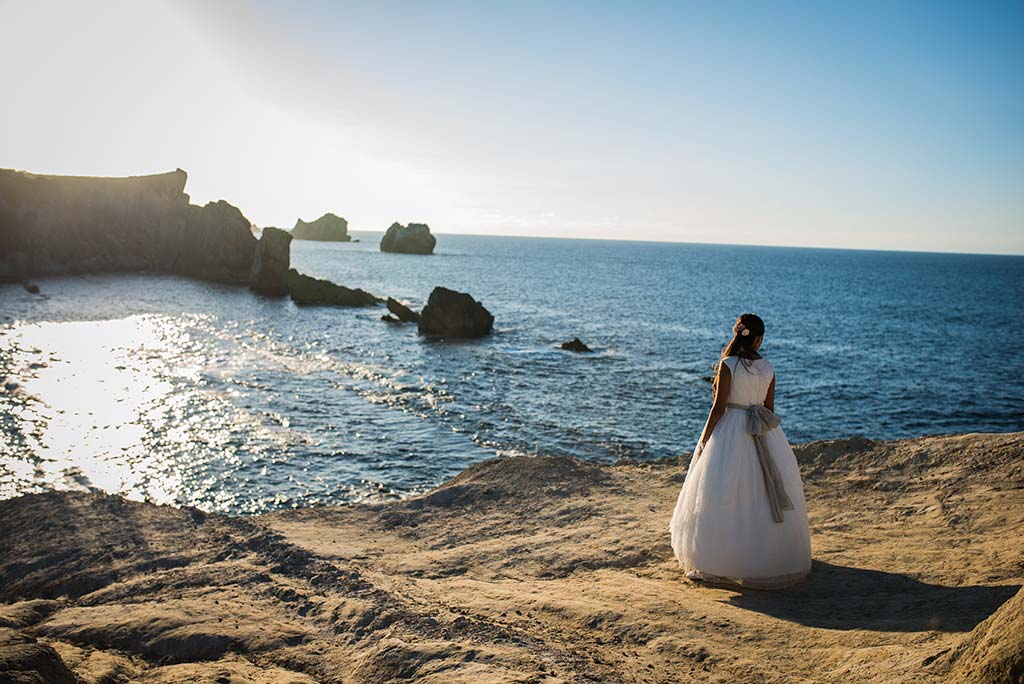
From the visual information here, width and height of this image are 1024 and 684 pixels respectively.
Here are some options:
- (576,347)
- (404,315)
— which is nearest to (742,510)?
(576,347)

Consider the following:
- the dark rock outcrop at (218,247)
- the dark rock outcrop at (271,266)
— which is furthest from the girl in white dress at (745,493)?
the dark rock outcrop at (218,247)

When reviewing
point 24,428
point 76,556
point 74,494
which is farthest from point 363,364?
point 76,556

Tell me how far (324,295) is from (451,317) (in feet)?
65.9

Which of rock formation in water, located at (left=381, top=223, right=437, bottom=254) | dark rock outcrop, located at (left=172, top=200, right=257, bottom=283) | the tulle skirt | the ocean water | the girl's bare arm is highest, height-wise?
rock formation in water, located at (left=381, top=223, right=437, bottom=254)

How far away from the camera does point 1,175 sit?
64688 mm

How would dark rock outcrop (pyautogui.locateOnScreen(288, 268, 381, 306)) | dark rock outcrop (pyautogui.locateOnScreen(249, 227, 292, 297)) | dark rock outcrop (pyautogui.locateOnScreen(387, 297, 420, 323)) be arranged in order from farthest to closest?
dark rock outcrop (pyautogui.locateOnScreen(249, 227, 292, 297))
dark rock outcrop (pyautogui.locateOnScreen(288, 268, 381, 306))
dark rock outcrop (pyautogui.locateOnScreen(387, 297, 420, 323))

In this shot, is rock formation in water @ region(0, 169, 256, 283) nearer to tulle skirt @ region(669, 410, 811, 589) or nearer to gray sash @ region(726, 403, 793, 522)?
tulle skirt @ region(669, 410, 811, 589)

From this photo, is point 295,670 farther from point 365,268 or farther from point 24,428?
point 365,268

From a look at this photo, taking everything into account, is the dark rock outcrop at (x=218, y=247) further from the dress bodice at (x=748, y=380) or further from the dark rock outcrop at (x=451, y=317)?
the dress bodice at (x=748, y=380)

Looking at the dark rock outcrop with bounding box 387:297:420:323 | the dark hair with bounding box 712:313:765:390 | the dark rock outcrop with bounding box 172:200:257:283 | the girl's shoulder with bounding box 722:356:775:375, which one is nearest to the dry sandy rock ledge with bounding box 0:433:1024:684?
the girl's shoulder with bounding box 722:356:775:375

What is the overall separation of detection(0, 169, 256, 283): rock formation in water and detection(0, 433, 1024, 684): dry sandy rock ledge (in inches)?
2625

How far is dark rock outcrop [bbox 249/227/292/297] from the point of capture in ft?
211

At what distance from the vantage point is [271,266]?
212ft

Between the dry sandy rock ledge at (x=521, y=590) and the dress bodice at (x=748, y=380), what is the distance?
90.7 inches
